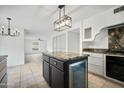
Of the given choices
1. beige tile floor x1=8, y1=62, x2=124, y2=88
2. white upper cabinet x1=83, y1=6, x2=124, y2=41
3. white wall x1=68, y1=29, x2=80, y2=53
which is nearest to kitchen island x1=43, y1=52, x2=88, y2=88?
beige tile floor x1=8, y1=62, x2=124, y2=88

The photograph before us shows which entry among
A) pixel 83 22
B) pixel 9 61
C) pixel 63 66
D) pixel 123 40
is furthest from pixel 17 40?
pixel 123 40

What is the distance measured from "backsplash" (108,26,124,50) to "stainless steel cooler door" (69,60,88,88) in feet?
5.98

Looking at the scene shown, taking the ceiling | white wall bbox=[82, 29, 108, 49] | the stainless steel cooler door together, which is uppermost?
the ceiling

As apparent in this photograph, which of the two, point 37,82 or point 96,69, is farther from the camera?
point 96,69

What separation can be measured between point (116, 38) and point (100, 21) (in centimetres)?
85

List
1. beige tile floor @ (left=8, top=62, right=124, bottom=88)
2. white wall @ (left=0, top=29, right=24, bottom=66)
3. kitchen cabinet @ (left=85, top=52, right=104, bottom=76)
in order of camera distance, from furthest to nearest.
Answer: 1. white wall @ (left=0, top=29, right=24, bottom=66)
2. kitchen cabinet @ (left=85, top=52, right=104, bottom=76)
3. beige tile floor @ (left=8, top=62, right=124, bottom=88)

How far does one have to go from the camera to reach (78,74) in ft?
6.11

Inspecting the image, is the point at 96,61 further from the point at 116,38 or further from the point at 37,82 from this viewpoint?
the point at 37,82

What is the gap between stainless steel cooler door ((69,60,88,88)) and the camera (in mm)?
1629

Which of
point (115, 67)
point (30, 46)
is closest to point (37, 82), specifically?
point (115, 67)

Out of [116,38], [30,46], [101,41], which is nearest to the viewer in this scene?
[116,38]

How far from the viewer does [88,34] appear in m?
4.05

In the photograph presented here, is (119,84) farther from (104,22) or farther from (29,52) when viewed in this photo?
(29,52)

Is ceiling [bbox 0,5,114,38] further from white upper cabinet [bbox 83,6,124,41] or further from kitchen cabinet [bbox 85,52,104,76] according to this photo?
kitchen cabinet [bbox 85,52,104,76]
